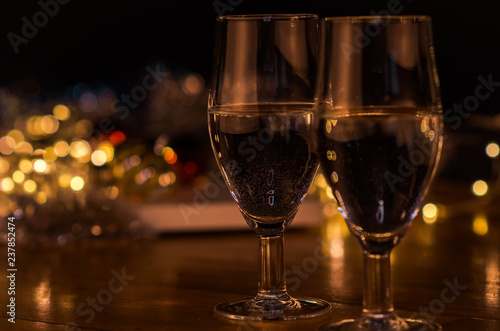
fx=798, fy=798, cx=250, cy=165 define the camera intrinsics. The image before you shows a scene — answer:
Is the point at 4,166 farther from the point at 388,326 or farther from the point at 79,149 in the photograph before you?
the point at 388,326

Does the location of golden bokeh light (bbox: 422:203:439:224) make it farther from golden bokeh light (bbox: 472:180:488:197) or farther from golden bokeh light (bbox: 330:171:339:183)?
golden bokeh light (bbox: 330:171:339:183)

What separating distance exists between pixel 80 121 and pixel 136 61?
165 centimetres

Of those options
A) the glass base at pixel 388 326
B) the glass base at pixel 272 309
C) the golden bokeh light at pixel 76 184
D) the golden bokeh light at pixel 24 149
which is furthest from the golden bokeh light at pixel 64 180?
the glass base at pixel 388 326

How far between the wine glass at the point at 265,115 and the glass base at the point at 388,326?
0.15 feet

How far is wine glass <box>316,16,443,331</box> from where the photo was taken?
1.47 feet

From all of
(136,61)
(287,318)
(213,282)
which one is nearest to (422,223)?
(213,282)

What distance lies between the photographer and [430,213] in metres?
1.11

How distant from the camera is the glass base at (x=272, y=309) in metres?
0.54

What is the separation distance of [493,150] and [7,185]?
76cm

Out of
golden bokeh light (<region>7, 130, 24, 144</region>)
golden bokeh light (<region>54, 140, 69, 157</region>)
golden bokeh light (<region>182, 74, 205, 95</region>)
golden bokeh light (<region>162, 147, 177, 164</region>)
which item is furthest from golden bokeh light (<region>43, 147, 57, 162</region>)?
golden bokeh light (<region>182, 74, 205, 95</region>)

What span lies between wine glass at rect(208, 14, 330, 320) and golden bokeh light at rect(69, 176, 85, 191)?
18.7 inches

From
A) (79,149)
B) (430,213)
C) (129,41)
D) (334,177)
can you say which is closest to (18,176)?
(79,149)

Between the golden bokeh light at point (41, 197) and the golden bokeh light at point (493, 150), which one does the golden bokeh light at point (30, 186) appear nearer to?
the golden bokeh light at point (41, 197)

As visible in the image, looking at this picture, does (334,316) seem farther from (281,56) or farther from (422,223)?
(422,223)
